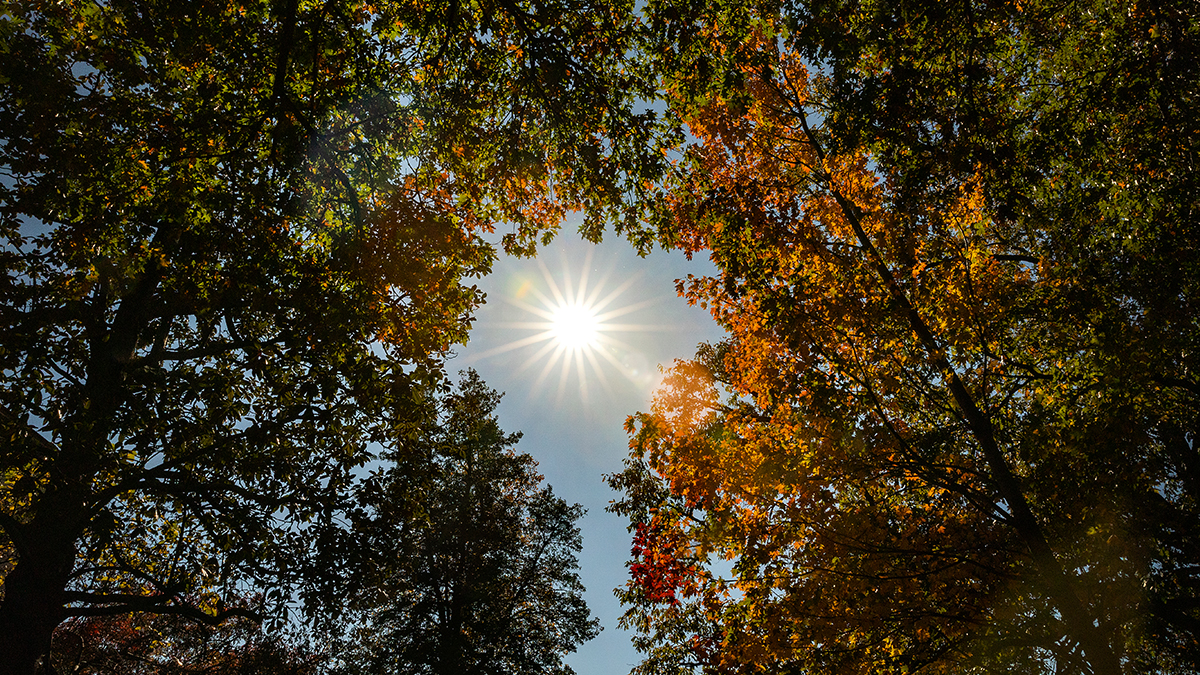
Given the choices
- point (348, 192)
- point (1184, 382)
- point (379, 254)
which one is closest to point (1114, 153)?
point (1184, 382)

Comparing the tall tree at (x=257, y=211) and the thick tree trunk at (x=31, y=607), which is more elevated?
the tall tree at (x=257, y=211)

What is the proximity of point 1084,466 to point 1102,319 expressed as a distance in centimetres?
169

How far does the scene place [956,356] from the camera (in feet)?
22.3

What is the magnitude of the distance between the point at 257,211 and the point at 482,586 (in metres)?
17.7

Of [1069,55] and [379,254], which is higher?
[1069,55]

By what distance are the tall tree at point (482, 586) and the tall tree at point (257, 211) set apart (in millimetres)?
10491

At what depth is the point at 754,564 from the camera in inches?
243

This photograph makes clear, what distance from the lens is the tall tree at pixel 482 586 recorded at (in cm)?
1967

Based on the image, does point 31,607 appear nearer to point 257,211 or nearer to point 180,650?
point 257,211

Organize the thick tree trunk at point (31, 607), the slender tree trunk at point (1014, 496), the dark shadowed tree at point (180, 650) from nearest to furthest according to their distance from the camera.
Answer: the slender tree trunk at point (1014, 496) → the thick tree trunk at point (31, 607) → the dark shadowed tree at point (180, 650)

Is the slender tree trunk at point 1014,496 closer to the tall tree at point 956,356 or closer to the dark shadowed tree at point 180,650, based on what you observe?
the tall tree at point 956,356

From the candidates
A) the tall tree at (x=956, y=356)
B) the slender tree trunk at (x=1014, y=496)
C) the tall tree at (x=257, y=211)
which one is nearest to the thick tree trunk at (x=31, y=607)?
the tall tree at (x=257, y=211)

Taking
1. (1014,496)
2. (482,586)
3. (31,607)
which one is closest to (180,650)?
(482,586)

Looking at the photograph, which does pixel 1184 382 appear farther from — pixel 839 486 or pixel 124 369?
pixel 124 369
